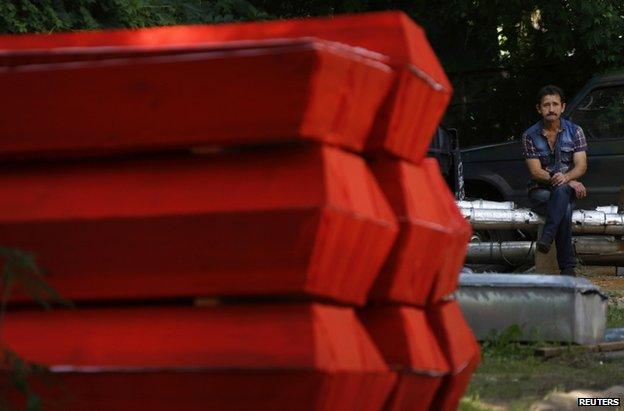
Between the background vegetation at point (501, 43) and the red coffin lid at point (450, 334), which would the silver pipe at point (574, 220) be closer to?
the background vegetation at point (501, 43)

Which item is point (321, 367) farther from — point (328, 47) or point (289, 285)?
point (328, 47)

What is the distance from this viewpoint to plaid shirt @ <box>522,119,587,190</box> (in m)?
12.2

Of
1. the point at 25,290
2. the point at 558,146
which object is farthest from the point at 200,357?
the point at 558,146

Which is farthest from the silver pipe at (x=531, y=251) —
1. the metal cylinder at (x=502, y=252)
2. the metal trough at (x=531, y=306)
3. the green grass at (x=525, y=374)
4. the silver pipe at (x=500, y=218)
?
the green grass at (x=525, y=374)

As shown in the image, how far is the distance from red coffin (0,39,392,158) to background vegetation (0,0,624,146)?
37.2 ft

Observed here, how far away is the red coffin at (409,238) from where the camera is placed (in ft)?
11.6

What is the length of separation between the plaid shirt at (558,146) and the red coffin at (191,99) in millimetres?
9059

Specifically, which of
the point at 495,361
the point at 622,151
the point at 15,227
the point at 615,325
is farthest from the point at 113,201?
the point at 622,151

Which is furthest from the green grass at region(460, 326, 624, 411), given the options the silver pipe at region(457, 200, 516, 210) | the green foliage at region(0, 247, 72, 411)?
the silver pipe at region(457, 200, 516, 210)

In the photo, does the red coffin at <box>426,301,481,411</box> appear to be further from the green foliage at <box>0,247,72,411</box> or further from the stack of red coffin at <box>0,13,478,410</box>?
the green foliage at <box>0,247,72,411</box>

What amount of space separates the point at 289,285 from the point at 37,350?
1.85 feet

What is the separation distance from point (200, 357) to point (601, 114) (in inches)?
515

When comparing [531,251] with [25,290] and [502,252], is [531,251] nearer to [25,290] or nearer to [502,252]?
[502,252]

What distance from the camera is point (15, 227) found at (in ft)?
10.7
